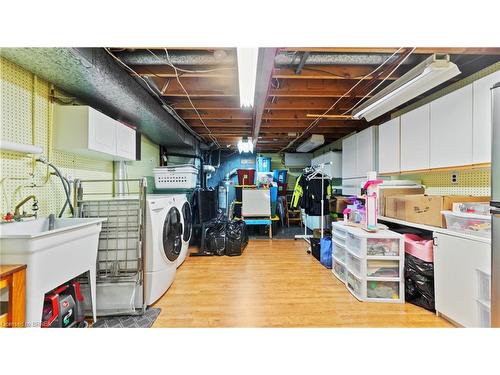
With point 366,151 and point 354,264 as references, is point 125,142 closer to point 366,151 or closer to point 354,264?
point 354,264

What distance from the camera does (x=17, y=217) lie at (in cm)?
149

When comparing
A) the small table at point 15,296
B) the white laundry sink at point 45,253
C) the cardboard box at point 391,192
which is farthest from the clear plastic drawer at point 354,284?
the small table at point 15,296

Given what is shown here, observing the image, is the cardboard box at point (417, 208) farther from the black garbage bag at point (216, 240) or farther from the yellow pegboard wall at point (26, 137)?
the yellow pegboard wall at point (26, 137)

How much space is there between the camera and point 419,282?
2.07 metres

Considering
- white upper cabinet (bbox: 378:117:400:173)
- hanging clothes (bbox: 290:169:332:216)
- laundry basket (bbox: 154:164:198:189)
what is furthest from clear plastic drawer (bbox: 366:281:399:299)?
laundry basket (bbox: 154:164:198:189)

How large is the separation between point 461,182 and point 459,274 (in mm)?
1113

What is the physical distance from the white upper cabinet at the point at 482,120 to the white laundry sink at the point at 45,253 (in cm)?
322

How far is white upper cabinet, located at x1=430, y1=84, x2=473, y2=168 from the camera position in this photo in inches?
73.5

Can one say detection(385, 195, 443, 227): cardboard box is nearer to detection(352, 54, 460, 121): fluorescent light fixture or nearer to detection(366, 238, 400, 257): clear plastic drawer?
detection(366, 238, 400, 257): clear plastic drawer

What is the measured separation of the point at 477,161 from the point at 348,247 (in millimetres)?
1443

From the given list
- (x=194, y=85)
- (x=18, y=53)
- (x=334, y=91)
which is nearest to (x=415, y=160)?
(x=334, y=91)

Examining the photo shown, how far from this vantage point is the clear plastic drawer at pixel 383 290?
219 cm

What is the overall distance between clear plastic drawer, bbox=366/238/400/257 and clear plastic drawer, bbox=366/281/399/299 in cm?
31
